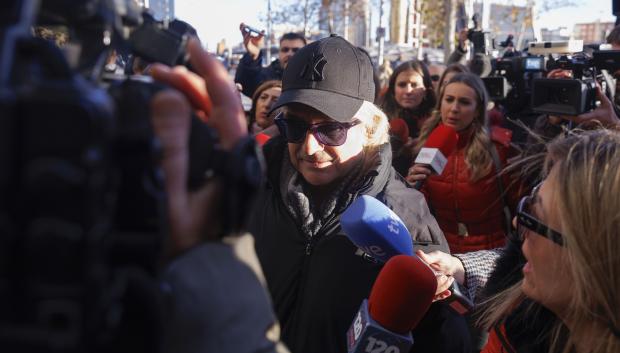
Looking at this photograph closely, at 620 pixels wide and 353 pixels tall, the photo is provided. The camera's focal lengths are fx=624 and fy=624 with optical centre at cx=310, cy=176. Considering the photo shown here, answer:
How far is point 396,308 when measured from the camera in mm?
1599

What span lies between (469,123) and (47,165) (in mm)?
3820

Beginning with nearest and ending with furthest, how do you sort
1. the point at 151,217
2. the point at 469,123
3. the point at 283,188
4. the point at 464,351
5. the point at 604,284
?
1. the point at 151,217
2. the point at 604,284
3. the point at 464,351
4. the point at 283,188
5. the point at 469,123

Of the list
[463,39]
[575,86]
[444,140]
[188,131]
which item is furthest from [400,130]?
[188,131]

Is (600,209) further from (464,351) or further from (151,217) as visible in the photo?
(151,217)

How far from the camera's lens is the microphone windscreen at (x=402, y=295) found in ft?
5.27

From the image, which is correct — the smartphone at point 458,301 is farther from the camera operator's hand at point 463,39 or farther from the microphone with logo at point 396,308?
the camera operator's hand at point 463,39

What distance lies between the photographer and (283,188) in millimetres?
2309

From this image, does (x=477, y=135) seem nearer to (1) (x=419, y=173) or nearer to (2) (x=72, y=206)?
(1) (x=419, y=173)

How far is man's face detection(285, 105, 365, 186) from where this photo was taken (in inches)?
89.7

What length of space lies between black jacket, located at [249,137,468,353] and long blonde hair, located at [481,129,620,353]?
2.14 ft

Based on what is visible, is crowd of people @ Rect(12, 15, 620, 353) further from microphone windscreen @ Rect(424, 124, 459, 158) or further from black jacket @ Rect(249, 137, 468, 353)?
microphone windscreen @ Rect(424, 124, 459, 158)

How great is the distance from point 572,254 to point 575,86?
207cm

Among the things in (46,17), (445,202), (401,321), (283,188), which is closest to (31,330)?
(46,17)

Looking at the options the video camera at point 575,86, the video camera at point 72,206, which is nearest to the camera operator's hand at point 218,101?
the video camera at point 72,206
